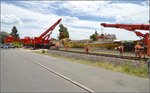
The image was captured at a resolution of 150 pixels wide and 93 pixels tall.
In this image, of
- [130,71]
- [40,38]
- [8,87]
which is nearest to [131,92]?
[8,87]

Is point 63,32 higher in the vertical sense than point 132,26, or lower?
higher

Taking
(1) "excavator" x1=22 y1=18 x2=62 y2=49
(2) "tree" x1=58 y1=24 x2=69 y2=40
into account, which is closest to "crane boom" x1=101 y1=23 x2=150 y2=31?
(1) "excavator" x1=22 y1=18 x2=62 y2=49

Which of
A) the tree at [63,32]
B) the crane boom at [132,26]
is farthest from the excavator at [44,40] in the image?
the crane boom at [132,26]

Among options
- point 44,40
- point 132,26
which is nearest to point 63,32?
point 44,40

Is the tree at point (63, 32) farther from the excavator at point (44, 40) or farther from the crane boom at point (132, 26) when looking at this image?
the crane boom at point (132, 26)

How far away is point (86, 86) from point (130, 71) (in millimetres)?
7070

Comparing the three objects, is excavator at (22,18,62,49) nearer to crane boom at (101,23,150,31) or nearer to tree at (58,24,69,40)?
tree at (58,24,69,40)

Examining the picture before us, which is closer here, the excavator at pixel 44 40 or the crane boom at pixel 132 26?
the crane boom at pixel 132 26

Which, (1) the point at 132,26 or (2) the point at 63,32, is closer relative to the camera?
(1) the point at 132,26

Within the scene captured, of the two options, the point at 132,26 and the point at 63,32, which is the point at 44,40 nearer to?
the point at 63,32

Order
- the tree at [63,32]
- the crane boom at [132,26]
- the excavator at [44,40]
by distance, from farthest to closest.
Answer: the tree at [63,32] < the excavator at [44,40] < the crane boom at [132,26]

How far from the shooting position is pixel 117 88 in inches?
546

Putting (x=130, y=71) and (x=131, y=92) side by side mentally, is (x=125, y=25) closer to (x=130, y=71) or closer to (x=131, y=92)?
(x=130, y=71)

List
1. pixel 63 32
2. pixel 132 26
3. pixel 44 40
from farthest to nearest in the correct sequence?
pixel 63 32
pixel 44 40
pixel 132 26
